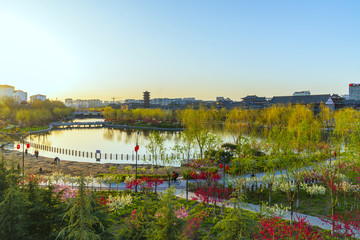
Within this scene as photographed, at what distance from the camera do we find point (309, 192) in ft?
53.9

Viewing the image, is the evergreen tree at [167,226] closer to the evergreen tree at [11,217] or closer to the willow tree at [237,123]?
the evergreen tree at [11,217]

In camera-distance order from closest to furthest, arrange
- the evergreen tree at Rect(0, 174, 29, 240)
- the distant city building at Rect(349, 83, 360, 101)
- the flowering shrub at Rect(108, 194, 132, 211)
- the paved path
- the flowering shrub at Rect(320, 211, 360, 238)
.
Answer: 1. the evergreen tree at Rect(0, 174, 29, 240)
2. the flowering shrub at Rect(320, 211, 360, 238)
3. the paved path
4. the flowering shrub at Rect(108, 194, 132, 211)
5. the distant city building at Rect(349, 83, 360, 101)

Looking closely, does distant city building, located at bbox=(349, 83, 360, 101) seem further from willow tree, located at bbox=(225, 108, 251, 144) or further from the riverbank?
the riverbank

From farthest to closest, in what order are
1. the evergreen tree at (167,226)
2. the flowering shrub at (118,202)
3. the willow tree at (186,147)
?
1. the willow tree at (186,147)
2. the flowering shrub at (118,202)
3. the evergreen tree at (167,226)

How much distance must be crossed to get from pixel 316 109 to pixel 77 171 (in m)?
69.5

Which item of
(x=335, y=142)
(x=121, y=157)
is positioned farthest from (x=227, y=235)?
(x=121, y=157)

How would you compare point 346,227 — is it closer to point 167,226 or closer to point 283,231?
point 283,231

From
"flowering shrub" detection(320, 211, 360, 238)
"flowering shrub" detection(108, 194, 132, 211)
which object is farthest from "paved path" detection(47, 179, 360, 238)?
"flowering shrub" detection(108, 194, 132, 211)

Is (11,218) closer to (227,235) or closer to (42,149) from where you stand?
(227,235)

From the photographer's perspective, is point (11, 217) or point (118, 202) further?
point (118, 202)

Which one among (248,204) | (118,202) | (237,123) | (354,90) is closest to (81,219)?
(118,202)

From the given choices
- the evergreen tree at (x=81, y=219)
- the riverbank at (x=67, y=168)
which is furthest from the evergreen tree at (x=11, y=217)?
the riverbank at (x=67, y=168)

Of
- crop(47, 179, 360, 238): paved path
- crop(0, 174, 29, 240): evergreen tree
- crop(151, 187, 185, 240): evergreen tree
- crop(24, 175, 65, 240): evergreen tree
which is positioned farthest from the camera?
crop(47, 179, 360, 238): paved path

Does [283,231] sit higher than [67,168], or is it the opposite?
[283,231]
